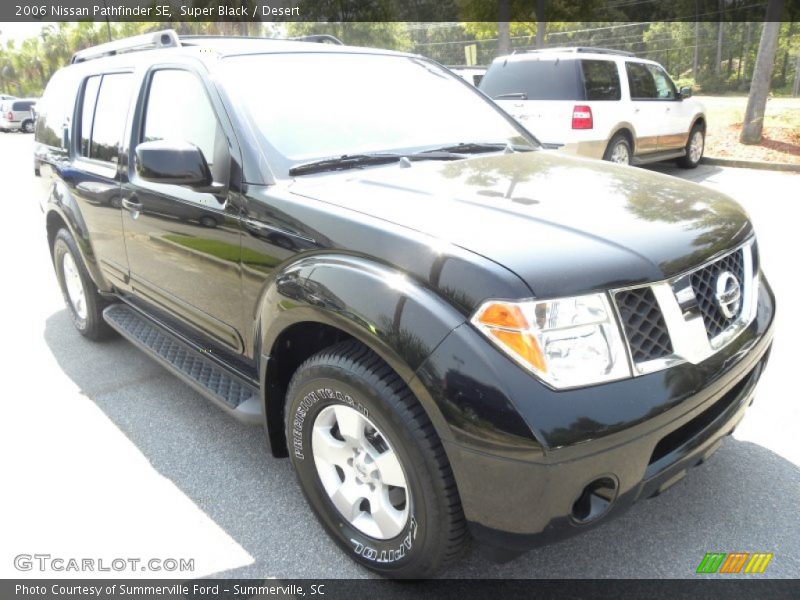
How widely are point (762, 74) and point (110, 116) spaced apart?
40.3 ft

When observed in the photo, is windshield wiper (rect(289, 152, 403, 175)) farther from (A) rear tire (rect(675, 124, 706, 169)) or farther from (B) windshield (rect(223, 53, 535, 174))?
(A) rear tire (rect(675, 124, 706, 169))

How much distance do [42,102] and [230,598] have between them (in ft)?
14.6

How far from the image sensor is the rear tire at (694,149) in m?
11.7

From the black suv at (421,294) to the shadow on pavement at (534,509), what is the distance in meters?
0.29

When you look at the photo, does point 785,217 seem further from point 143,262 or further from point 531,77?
point 143,262

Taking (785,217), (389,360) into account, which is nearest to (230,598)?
(389,360)

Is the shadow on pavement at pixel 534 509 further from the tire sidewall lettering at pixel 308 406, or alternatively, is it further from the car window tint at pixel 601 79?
the car window tint at pixel 601 79

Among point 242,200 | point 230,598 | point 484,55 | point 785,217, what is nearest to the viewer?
point 230,598

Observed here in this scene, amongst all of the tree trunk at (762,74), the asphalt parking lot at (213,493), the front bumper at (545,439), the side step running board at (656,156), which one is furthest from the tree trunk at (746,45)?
the front bumper at (545,439)

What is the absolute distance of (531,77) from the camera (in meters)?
9.19

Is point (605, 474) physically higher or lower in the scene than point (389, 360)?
lower

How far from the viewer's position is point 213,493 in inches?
116

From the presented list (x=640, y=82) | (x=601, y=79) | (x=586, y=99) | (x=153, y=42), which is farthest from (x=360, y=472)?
(x=640, y=82)

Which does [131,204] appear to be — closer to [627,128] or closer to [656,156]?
[627,128]
